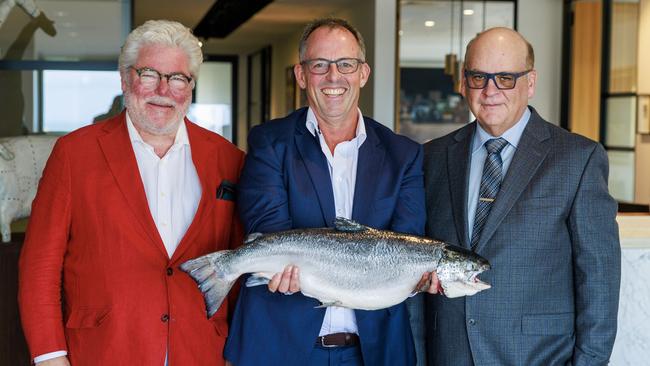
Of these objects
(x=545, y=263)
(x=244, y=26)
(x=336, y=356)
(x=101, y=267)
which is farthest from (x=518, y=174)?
A: (x=244, y=26)

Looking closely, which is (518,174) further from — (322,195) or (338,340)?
(338,340)

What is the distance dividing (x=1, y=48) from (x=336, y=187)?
9.16ft

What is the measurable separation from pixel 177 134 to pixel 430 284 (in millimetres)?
916

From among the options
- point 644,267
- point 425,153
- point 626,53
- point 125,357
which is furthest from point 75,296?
point 626,53

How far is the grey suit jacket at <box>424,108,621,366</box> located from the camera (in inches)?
99.4

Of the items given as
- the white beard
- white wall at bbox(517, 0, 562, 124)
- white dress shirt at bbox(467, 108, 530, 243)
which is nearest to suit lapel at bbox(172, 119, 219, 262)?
the white beard

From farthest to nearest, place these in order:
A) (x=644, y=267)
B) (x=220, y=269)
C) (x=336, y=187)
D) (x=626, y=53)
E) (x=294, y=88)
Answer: (x=294, y=88)
(x=626, y=53)
(x=644, y=267)
(x=336, y=187)
(x=220, y=269)

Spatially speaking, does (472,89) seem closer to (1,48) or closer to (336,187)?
(336,187)

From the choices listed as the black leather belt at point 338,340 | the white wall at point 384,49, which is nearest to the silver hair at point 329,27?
the black leather belt at point 338,340

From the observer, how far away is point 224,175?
2.73 metres

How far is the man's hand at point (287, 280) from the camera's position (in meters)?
2.37

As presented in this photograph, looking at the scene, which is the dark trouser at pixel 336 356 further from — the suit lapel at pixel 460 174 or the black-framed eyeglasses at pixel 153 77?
the black-framed eyeglasses at pixel 153 77

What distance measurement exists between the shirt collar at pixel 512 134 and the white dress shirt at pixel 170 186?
35.9 inches

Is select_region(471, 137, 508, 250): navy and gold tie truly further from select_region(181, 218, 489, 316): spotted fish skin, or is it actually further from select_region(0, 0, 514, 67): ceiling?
select_region(0, 0, 514, 67): ceiling
